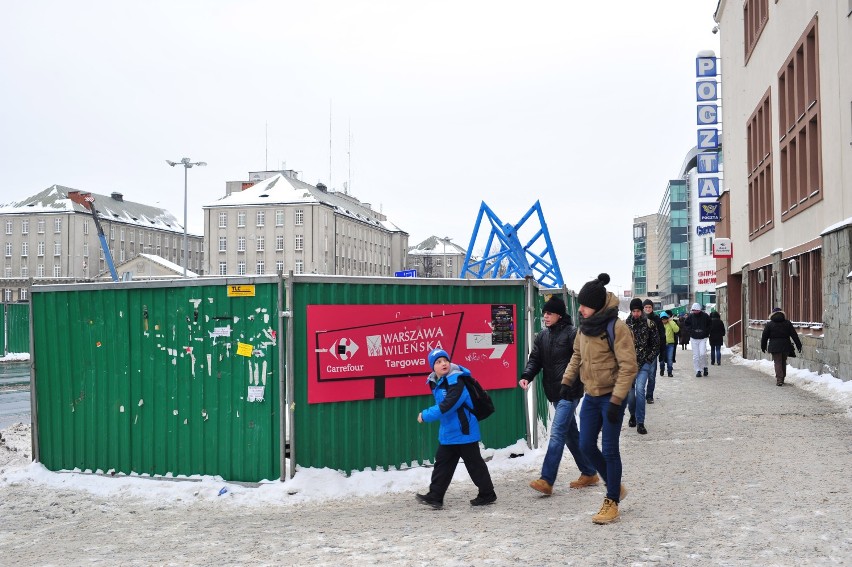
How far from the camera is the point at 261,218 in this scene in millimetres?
99188

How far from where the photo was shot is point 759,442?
10820 mm

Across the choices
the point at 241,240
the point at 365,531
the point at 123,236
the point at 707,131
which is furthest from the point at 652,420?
the point at 123,236

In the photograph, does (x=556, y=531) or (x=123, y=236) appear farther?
(x=123, y=236)

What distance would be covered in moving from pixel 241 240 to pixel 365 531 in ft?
313

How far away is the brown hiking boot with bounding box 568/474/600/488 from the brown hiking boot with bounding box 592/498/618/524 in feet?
4.67

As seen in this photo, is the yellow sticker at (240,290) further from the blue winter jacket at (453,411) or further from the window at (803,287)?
the window at (803,287)

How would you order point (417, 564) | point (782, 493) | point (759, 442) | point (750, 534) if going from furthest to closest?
point (759, 442) < point (782, 493) < point (750, 534) < point (417, 564)

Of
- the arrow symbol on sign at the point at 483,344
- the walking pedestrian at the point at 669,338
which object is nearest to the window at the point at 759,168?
the walking pedestrian at the point at 669,338

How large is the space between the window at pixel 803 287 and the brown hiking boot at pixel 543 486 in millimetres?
14708

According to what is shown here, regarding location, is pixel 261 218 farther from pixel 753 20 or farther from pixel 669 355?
pixel 669 355

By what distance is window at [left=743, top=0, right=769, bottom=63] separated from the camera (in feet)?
96.3

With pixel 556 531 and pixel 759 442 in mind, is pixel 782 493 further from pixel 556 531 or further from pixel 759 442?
pixel 759 442

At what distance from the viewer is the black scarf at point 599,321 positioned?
707 cm

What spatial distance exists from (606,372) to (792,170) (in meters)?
20.2
